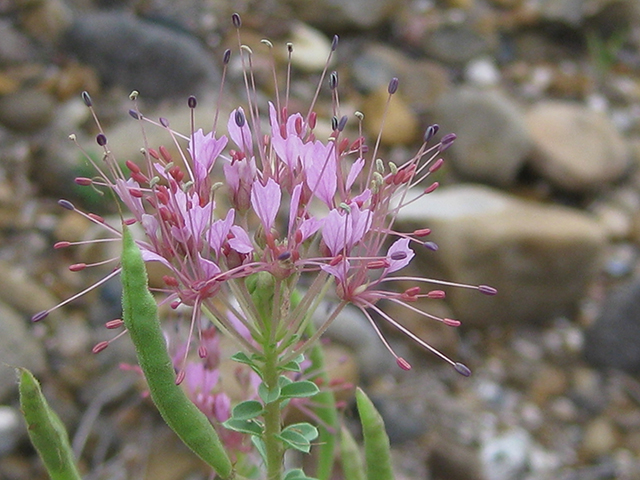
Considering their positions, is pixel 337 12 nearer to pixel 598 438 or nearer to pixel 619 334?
pixel 619 334

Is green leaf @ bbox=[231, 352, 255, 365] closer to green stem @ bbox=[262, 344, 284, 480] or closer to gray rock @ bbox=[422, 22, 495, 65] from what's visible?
green stem @ bbox=[262, 344, 284, 480]

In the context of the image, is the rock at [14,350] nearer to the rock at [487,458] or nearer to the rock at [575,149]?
the rock at [487,458]

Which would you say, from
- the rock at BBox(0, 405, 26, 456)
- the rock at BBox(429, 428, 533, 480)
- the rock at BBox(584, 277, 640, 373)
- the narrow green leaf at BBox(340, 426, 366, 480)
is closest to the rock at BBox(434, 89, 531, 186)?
the rock at BBox(584, 277, 640, 373)

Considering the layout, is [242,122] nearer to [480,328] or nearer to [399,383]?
[399,383]

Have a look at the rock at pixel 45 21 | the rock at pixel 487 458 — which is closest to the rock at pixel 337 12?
the rock at pixel 45 21

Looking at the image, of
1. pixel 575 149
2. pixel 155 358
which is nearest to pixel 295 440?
pixel 155 358

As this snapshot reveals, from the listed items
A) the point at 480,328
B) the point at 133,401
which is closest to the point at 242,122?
the point at 133,401
